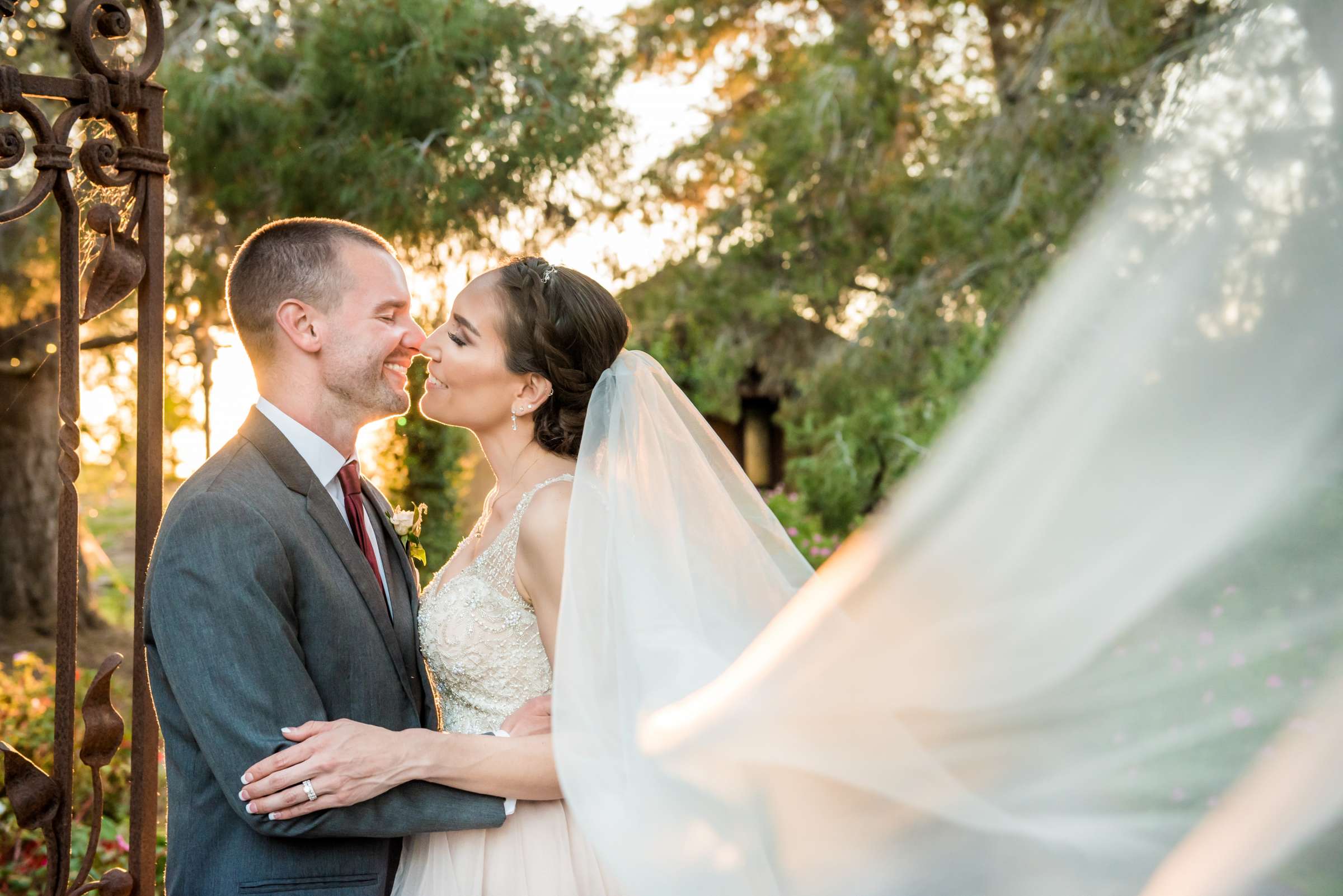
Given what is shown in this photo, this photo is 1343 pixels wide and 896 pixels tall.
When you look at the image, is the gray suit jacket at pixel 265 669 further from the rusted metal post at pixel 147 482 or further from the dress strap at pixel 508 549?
the dress strap at pixel 508 549

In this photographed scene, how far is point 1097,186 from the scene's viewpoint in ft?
29.4

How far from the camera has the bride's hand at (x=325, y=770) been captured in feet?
6.66

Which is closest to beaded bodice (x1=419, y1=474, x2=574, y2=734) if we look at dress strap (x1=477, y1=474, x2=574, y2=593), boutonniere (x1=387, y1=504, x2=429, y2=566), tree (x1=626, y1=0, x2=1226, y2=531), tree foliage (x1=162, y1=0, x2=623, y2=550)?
dress strap (x1=477, y1=474, x2=574, y2=593)

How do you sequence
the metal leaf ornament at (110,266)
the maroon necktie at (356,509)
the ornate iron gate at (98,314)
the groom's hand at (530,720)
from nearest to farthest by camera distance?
1. the ornate iron gate at (98,314)
2. the metal leaf ornament at (110,266)
3. the groom's hand at (530,720)
4. the maroon necktie at (356,509)

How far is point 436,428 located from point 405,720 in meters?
6.78

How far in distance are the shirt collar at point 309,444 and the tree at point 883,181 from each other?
224 inches

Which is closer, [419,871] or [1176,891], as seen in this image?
[1176,891]

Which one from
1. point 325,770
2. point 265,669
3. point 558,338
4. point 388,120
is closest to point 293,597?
point 265,669

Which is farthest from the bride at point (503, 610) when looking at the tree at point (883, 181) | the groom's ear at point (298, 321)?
the tree at point (883, 181)

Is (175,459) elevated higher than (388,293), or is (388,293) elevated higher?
(175,459)

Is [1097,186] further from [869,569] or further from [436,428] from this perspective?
[869,569]

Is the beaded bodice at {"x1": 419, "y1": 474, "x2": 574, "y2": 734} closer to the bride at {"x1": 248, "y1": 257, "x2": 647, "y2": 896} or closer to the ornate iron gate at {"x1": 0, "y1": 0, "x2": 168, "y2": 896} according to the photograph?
the bride at {"x1": 248, "y1": 257, "x2": 647, "y2": 896}

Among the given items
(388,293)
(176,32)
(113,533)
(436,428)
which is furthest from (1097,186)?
(113,533)

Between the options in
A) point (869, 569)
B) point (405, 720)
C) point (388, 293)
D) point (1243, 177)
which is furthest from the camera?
point (388, 293)
